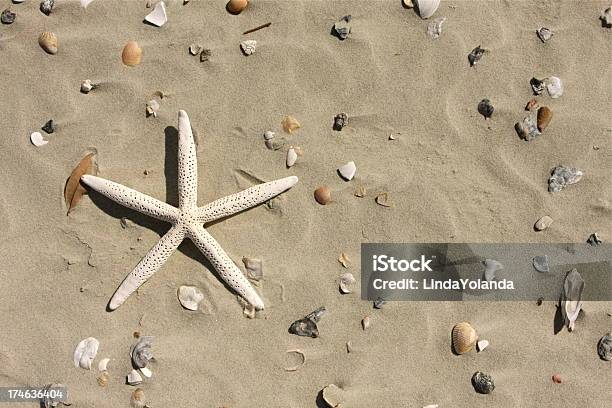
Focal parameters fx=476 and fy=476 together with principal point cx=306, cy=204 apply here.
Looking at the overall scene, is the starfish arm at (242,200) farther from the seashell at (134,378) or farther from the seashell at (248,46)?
the seashell at (134,378)

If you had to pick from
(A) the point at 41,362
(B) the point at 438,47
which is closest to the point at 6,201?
(A) the point at 41,362

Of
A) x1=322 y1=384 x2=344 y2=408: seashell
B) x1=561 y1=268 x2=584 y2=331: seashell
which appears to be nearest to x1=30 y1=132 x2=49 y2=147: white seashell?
x1=322 y1=384 x2=344 y2=408: seashell

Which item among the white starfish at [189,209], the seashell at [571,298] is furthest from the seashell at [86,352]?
the seashell at [571,298]

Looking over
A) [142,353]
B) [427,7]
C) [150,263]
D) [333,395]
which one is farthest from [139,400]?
[427,7]

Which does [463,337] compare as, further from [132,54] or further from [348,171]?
[132,54]

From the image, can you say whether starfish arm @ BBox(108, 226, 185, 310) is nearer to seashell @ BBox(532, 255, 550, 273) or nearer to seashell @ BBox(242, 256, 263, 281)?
seashell @ BBox(242, 256, 263, 281)

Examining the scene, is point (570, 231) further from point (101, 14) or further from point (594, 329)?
point (101, 14)
